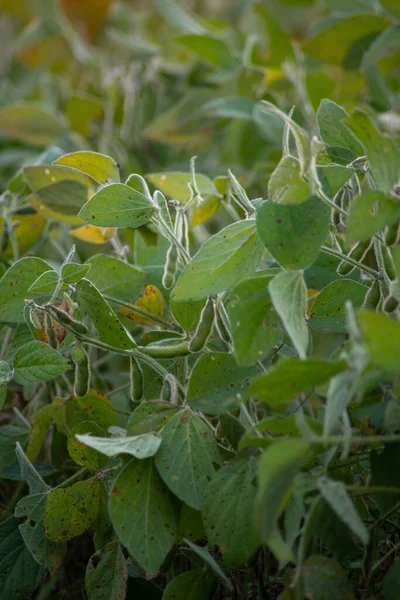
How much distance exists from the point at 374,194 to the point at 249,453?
0.75ft

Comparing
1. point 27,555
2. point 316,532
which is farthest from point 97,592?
point 316,532

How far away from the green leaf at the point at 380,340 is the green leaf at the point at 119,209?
24 centimetres

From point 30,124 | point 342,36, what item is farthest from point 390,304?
point 30,124

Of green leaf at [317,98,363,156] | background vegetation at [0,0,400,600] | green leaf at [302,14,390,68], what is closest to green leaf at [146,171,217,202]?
background vegetation at [0,0,400,600]

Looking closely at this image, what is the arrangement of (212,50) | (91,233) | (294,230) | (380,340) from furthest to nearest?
(212,50)
(91,233)
(294,230)
(380,340)

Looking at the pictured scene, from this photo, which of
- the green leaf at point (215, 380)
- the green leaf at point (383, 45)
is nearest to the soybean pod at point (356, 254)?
the green leaf at point (215, 380)

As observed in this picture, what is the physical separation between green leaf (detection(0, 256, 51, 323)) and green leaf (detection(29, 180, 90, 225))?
16 centimetres

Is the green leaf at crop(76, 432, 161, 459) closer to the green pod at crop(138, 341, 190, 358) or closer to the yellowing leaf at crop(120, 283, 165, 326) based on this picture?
the green pod at crop(138, 341, 190, 358)

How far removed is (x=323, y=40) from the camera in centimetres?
106

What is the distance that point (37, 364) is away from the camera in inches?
22.6

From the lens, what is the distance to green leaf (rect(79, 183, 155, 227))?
1.86 feet

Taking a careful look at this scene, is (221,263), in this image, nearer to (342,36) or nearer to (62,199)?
(62,199)

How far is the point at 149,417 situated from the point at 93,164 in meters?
0.27

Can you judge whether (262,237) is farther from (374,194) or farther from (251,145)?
(251,145)
